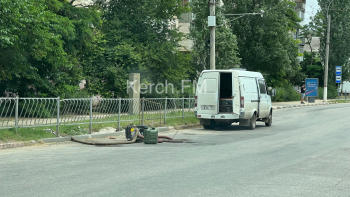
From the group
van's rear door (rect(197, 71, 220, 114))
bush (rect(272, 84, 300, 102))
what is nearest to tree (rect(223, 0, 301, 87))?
bush (rect(272, 84, 300, 102))

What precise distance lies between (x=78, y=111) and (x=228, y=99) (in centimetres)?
663

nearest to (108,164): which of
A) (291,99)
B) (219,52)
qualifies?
(219,52)

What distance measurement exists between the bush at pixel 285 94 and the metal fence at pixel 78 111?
3140 cm

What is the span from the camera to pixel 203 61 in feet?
130

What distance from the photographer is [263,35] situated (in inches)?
1731

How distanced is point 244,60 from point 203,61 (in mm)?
7581

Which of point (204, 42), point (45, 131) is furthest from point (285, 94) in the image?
point (45, 131)

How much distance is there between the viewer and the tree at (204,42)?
1513 inches

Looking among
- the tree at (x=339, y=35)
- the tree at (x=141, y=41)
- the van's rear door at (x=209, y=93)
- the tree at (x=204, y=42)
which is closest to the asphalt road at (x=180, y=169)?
the van's rear door at (x=209, y=93)

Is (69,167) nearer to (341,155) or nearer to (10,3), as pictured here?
(341,155)

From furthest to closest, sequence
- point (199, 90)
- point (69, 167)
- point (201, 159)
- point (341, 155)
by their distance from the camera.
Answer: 1. point (199, 90)
2. point (341, 155)
3. point (201, 159)
4. point (69, 167)

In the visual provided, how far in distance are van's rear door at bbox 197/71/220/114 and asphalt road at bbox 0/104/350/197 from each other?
5049 millimetres

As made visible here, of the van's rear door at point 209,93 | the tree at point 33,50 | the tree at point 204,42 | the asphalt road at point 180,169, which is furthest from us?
the tree at point 204,42

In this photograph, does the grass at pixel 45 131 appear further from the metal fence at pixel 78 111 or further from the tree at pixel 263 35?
the tree at pixel 263 35
